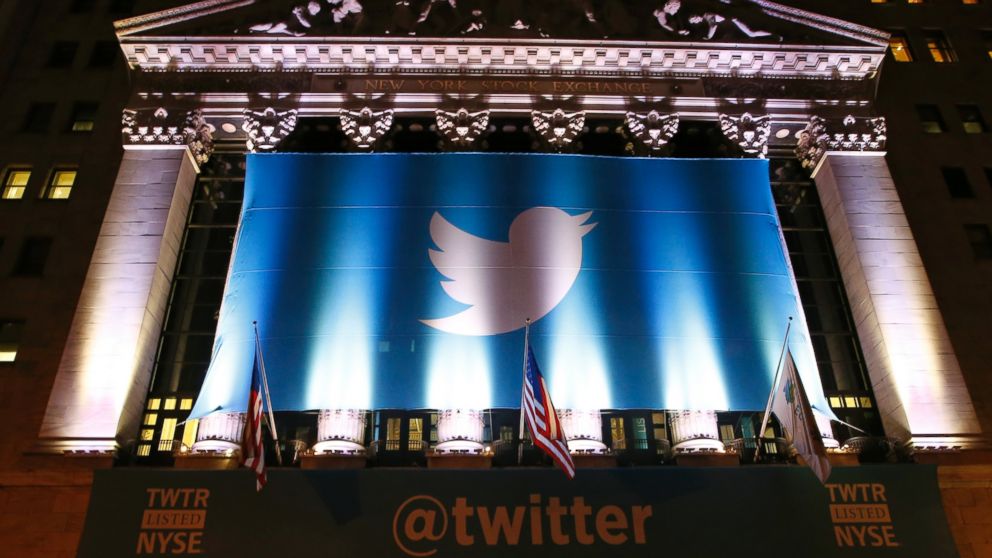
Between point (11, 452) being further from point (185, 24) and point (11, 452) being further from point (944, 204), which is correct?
point (944, 204)

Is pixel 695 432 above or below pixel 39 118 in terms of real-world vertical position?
below

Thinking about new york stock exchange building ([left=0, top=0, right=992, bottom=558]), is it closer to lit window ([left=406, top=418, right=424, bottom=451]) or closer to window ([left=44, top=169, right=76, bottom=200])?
lit window ([left=406, top=418, right=424, bottom=451])

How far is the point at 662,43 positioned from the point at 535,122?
6894 millimetres

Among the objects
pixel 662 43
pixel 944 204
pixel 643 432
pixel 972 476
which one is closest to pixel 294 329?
pixel 643 432

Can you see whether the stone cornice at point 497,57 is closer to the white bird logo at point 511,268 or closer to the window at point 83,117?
the window at point 83,117

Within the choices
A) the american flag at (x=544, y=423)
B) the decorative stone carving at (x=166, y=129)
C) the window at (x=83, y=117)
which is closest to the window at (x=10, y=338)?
the decorative stone carving at (x=166, y=129)

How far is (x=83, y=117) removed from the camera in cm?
3666

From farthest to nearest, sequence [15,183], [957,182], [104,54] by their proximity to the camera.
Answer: [104,54]
[957,182]
[15,183]

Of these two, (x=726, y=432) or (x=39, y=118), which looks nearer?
(x=726, y=432)

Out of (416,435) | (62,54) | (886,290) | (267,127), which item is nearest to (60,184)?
(62,54)

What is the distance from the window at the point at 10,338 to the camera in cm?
2961

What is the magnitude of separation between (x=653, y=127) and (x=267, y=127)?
1673 centimetres

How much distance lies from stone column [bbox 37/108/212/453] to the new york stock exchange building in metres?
0.13

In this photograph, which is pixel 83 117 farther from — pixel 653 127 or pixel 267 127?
pixel 653 127
